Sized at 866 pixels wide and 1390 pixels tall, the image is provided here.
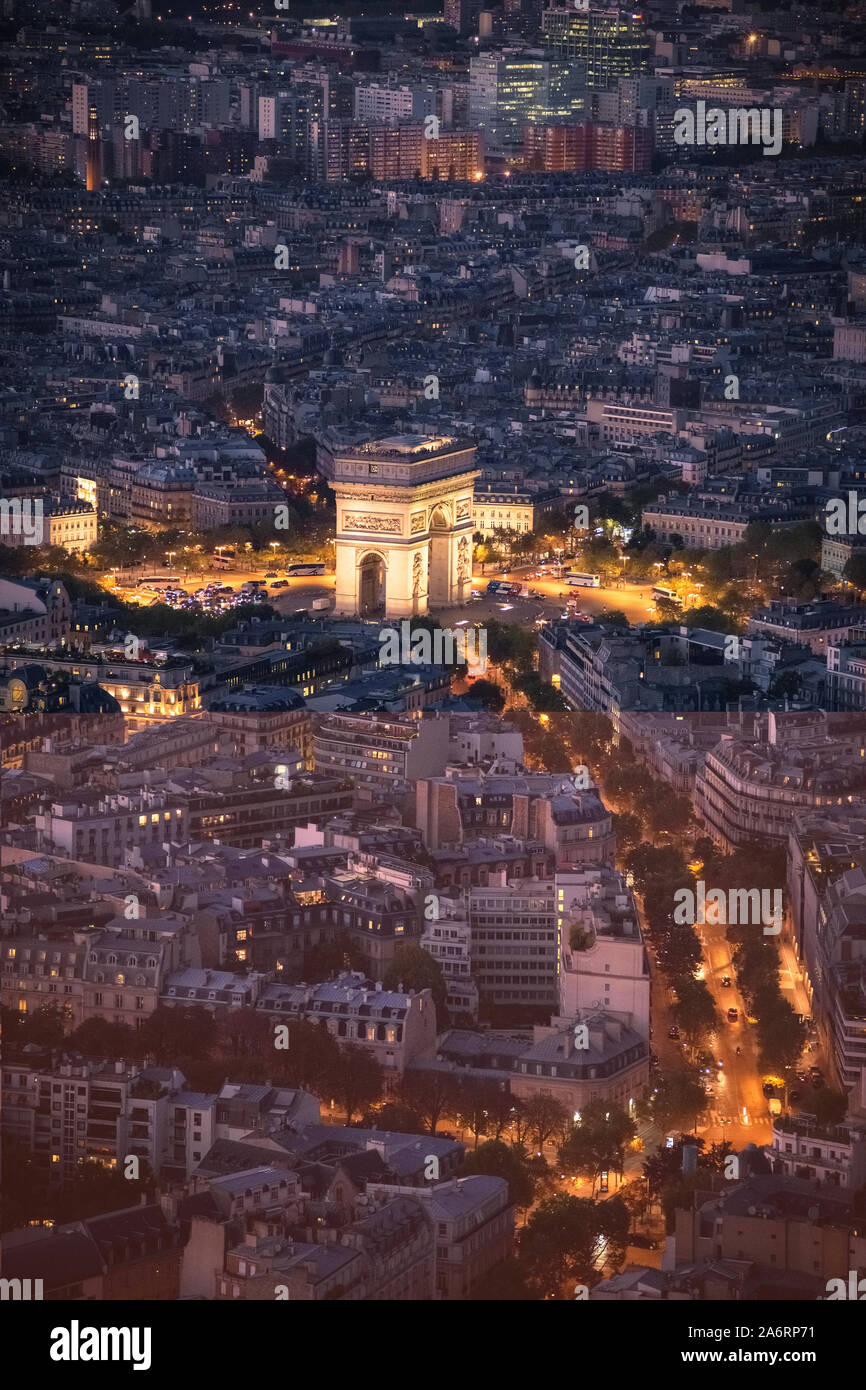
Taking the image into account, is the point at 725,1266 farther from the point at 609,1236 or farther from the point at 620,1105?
the point at 620,1105

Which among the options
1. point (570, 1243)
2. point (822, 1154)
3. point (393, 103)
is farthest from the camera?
point (393, 103)

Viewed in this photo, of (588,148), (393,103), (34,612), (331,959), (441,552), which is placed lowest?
(588,148)

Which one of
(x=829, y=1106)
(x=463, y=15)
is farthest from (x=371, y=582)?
(x=463, y=15)

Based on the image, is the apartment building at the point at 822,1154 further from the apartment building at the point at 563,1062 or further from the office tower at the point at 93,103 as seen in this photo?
the office tower at the point at 93,103

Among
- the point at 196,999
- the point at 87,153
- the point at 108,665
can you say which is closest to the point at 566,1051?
the point at 196,999

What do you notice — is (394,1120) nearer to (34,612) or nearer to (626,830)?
(626,830)
